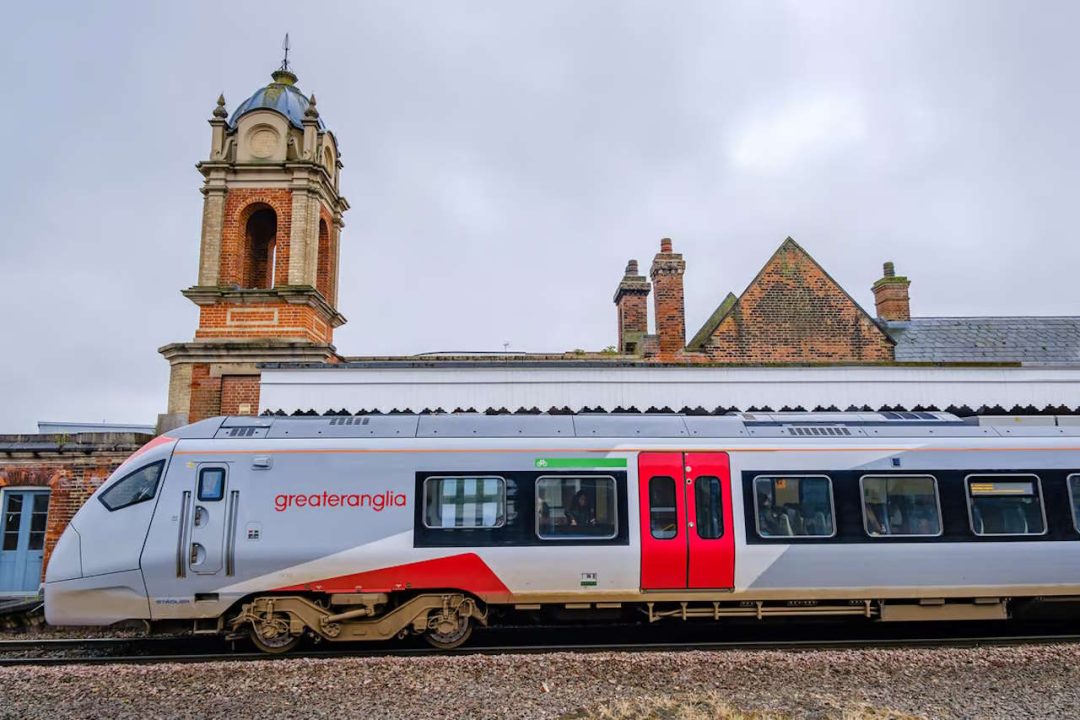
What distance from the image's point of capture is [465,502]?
29.2ft

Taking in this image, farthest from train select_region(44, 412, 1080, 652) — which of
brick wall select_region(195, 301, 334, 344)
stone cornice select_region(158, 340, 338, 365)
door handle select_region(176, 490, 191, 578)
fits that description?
brick wall select_region(195, 301, 334, 344)

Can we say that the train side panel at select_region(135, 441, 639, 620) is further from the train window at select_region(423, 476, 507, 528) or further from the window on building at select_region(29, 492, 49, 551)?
the window on building at select_region(29, 492, 49, 551)

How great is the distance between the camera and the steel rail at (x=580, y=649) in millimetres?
8602

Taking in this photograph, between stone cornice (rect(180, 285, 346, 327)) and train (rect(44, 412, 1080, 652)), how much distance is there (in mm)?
6585

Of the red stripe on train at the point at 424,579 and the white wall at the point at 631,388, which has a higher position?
the white wall at the point at 631,388

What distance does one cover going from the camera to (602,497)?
8.98m

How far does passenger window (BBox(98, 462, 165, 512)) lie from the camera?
28.8ft

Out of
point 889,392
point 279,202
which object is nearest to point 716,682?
point 889,392

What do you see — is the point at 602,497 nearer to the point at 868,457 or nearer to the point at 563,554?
the point at 563,554

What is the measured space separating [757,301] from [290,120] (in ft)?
38.5

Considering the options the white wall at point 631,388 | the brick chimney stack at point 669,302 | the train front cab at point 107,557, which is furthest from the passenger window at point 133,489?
the brick chimney stack at point 669,302

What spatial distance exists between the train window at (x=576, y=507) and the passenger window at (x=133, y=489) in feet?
15.3

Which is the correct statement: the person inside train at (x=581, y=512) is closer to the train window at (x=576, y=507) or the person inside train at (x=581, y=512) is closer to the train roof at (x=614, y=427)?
the train window at (x=576, y=507)

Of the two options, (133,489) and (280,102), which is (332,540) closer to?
(133,489)
